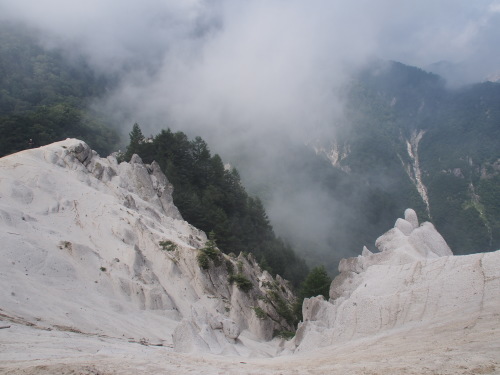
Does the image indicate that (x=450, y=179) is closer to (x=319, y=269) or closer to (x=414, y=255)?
(x=319, y=269)

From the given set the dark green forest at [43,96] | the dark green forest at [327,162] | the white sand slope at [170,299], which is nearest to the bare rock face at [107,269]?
the white sand slope at [170,299]

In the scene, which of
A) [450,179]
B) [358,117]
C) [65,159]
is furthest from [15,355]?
[358,117]

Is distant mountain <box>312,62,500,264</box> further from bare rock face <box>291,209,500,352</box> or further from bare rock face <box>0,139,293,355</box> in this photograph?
bare rock face <box>291,209,500,352</box>

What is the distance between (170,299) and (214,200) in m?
36.8

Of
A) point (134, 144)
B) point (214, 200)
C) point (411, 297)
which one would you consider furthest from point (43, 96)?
point (411, 297)

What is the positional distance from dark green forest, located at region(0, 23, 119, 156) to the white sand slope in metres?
28.7

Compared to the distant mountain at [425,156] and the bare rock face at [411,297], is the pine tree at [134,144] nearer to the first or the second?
the bare rock face at [411,297]

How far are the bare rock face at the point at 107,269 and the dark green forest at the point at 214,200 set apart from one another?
13.9 m

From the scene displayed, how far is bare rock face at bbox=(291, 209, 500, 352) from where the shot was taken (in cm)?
1242

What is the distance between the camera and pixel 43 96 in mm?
100875

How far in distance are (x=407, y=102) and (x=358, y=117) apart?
37948 millimetres

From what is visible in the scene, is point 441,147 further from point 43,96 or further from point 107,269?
point 107,269

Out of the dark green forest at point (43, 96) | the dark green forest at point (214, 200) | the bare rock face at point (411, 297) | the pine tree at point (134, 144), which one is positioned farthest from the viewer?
the dark green forest at point (43, 96)

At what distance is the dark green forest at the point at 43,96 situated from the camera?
212 ft
